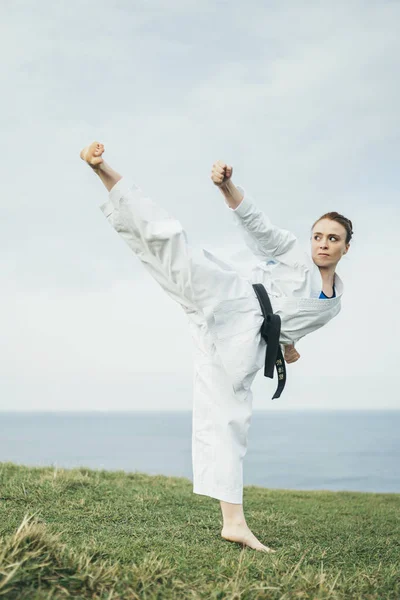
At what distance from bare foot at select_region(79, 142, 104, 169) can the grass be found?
1.69 metres

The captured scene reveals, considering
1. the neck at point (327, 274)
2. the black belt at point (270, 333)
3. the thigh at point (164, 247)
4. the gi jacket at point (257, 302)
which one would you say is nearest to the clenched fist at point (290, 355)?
the gi jacket at point (257, 302)

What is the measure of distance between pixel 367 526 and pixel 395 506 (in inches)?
71.6

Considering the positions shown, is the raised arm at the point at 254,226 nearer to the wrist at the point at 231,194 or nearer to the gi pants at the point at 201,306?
the wrist at the point at 231,194

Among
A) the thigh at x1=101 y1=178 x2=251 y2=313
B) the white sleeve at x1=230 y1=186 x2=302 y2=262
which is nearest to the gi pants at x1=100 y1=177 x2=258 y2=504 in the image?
the thigh at x1=101 y1=178 x2=251 y2=313

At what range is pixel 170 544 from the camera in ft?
9.20

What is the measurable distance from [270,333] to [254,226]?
25.6 inches

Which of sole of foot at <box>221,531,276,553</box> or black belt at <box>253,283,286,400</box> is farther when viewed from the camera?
black belt at <box>253,283,286,400</box>

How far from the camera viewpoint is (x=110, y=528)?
10.7 ft

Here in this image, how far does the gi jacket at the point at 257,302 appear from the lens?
10.4ft

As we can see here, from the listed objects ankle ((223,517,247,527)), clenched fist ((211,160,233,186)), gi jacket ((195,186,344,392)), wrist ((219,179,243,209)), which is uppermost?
clenched fist ((211,160,233,186))

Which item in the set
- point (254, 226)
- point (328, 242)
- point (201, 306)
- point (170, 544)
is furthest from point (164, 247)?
point (170, 544)

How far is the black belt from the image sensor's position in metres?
3.31

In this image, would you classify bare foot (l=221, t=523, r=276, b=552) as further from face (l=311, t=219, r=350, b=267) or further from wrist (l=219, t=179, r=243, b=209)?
wrist (l=219, t=179, r=243, b=209)

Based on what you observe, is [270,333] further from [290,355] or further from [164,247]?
[164,247]
